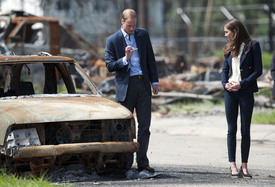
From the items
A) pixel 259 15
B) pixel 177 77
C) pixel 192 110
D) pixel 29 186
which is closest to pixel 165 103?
pixel 192 110

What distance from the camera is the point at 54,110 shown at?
24.2 ft

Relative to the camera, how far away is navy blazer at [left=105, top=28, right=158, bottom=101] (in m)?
8.22

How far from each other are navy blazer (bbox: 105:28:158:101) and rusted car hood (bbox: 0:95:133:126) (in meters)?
0.34

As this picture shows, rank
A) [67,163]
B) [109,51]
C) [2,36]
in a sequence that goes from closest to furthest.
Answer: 1. [67,163]
2. [109,51]
3. [2,36]

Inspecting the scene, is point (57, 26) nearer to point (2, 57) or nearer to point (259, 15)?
point (2, 57)

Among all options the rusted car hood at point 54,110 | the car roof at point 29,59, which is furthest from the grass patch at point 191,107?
the rusted car hood at point 54,110

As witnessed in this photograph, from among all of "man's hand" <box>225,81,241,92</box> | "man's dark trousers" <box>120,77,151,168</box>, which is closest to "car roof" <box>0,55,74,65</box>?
"man's dark trousers" <box>120,77,151,168</box>

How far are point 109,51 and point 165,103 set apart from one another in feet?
31.5

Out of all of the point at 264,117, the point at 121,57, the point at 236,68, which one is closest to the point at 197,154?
the point at 236,68

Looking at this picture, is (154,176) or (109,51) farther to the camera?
(109,51)

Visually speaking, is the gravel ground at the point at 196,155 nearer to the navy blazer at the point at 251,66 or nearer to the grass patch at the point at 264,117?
the grass patch at the point at 264,117

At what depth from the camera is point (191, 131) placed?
13.8m

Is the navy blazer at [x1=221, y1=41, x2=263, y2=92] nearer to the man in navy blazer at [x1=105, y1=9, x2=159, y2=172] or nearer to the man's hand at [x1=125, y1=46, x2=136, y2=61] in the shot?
the man in navy blazer at [x1=105, y1=9, x2=159, y2=172]

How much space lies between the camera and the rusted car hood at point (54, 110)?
23.6 ft
